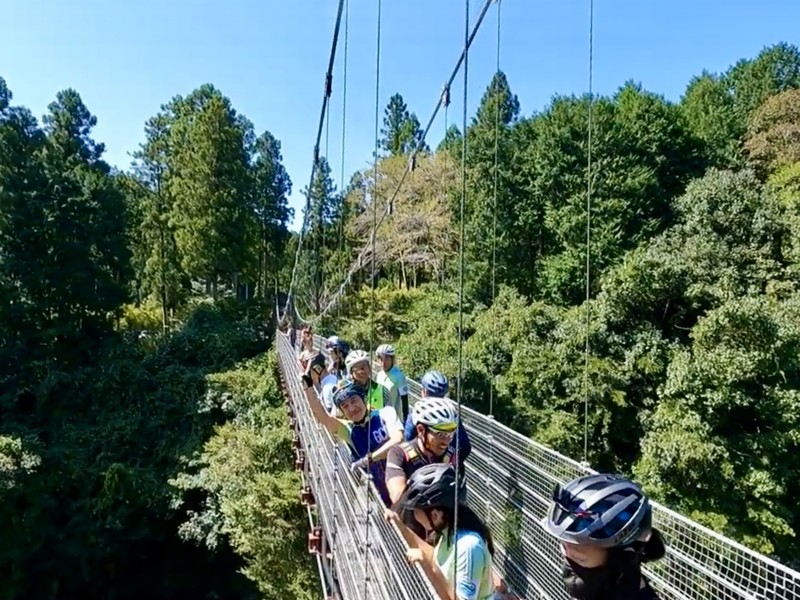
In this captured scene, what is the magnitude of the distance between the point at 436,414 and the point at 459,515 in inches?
13.3

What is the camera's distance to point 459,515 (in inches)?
47.6

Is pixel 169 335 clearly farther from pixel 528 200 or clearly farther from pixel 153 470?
pixel 528 200

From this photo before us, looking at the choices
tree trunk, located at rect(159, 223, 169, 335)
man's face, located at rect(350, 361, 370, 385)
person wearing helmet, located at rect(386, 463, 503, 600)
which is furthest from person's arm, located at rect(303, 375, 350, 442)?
tree trunk, located at rect(159, 223, 169, 335)

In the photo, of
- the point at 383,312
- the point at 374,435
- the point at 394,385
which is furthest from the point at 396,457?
the point at 383,312

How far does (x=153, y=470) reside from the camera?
988 cm

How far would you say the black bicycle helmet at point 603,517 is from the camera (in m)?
0.86

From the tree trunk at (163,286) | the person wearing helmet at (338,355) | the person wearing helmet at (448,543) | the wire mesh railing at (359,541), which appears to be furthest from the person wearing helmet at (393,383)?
the tree trunk at (163,286)

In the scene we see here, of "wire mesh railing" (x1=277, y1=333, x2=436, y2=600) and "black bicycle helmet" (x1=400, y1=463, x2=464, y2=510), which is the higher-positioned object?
"black bicycle helmet" (x1=400, y1=463, x2=464, y2=510)

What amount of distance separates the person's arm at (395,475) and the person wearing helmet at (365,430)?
24 centimetres

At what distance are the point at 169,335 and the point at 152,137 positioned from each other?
7.16 meters

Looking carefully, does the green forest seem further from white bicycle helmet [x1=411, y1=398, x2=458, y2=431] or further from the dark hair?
the dark hair

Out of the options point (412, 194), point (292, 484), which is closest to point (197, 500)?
point (292, 484)

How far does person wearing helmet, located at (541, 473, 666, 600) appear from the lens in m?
0.83

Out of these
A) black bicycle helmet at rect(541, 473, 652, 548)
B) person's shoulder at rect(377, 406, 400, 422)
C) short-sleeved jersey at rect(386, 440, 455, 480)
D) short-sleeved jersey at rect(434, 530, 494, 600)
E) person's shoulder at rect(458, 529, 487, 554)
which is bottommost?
short-sleeved jersey at rect(434, 530, 494, 600)
